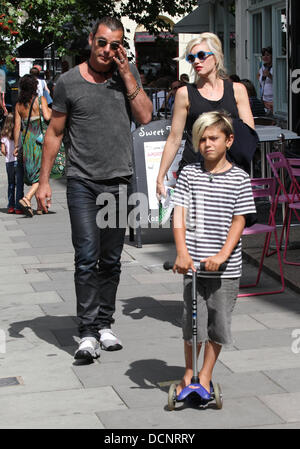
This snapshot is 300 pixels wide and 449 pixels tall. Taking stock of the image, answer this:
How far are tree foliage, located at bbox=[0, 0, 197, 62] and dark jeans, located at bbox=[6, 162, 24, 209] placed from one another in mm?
6641

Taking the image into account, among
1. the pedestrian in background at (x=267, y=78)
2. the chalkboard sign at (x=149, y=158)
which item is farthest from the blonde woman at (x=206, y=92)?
the pedestrian in background at (x=267, y=78)

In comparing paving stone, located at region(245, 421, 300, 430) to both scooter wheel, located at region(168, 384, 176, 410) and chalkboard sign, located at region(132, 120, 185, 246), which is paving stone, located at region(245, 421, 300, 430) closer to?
scooter wheel, located at region(168, 384, 176, 410)

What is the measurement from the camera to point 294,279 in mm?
7758

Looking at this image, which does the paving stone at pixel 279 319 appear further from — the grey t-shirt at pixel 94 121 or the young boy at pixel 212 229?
the young boy at pixel 212 229

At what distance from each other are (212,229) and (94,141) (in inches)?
52.1

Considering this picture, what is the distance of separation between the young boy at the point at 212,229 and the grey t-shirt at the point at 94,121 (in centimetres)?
111

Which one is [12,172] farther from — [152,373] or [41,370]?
[152,373]

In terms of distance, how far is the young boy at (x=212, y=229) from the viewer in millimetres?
4742

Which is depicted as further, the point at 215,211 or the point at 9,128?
the point at 9,128

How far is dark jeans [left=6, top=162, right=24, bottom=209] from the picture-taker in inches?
512

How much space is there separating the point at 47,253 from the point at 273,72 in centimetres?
853

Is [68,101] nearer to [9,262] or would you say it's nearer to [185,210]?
[185,210]

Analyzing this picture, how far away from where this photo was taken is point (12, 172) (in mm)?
13266

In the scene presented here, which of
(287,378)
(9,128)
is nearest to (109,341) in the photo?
(287,378)
